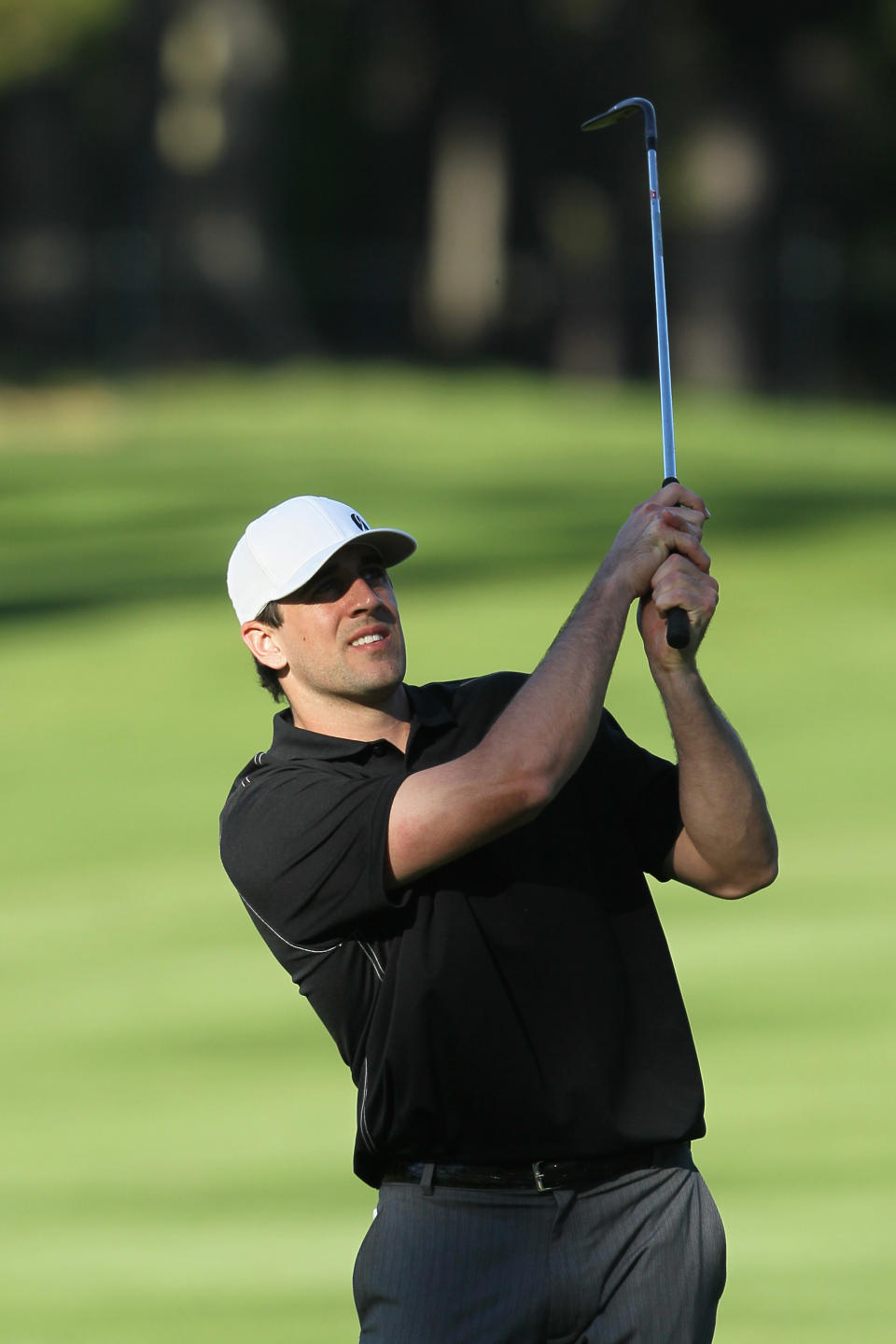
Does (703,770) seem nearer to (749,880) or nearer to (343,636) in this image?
(749,880)

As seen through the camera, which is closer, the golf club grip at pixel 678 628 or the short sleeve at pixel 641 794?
the golf club grip at pixel 678 628

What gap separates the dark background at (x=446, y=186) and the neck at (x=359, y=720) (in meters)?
27.0

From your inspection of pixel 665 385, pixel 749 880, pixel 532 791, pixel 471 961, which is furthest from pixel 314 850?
pixel 665 385

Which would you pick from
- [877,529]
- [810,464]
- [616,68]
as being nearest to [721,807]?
[877,529]

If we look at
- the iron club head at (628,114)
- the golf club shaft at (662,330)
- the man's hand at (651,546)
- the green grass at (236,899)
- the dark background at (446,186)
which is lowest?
the green grass at (236,899)

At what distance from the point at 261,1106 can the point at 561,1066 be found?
14.9 ft

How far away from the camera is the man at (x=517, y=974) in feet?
12.8

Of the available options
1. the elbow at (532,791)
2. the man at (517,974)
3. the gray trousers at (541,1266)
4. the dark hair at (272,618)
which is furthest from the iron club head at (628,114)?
the gray trousers at (541,1266)

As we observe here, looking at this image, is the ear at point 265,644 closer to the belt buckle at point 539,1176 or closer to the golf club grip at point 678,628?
the golf club grip at point 678,628

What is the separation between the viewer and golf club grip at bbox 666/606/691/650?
12.6 feet

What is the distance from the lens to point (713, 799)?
161 inches

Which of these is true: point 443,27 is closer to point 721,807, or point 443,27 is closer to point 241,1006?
point 241,1006

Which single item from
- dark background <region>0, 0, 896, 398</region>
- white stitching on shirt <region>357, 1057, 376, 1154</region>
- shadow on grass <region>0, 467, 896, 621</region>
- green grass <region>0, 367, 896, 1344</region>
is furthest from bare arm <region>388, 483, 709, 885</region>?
dark background <region>0, 0, 896, 398</region>

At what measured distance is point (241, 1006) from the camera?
9.52 metres
